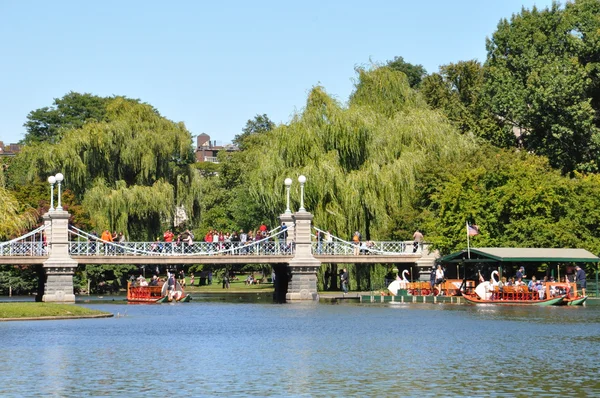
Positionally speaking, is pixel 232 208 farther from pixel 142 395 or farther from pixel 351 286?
pixel 142 395

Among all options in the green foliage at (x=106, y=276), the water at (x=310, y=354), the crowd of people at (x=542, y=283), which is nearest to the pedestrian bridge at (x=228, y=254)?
the crowd of people at (x=542, y=283)

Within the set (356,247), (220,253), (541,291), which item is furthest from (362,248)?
(541,291)

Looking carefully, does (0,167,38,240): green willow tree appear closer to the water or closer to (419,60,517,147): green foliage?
the water

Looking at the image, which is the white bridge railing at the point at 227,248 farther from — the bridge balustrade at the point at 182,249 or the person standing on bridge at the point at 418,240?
the person standing on bridge at the point at 418,240

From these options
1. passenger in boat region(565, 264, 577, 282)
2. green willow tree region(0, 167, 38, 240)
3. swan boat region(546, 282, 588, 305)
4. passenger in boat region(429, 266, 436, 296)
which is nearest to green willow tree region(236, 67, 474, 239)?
passenger in boat region(429, 266, 436, 296)

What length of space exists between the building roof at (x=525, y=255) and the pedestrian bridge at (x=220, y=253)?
492 cm

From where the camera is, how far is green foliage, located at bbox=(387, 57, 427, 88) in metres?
117

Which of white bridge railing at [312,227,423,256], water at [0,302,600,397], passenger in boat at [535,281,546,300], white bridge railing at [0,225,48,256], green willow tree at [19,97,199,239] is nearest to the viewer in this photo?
water at [0,302,600,397]

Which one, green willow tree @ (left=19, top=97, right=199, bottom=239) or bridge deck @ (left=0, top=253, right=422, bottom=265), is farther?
green willow tree @ (left=19, top=97, right=199, bottom=239)

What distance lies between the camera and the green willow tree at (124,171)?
79188 millimetres

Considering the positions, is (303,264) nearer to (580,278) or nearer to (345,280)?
(345,280)

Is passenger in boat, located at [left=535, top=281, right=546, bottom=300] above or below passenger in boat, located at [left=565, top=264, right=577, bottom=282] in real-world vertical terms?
below

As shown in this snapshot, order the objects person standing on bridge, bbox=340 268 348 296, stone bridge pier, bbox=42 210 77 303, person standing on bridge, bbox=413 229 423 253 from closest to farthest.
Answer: stone bridge pier, bbox=42 210 77 303 → person standing on bridge, bbox=413 229 423 253 → person standing on bridge, bbox=340 268 348 296

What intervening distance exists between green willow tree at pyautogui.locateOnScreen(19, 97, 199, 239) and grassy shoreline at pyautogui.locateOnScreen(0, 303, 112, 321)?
26.2 metres
